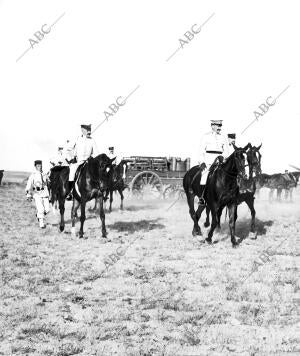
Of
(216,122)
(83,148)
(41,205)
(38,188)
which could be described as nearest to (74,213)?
(41,205)

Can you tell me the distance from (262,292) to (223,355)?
2480 millimetres

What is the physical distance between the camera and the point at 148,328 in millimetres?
5215

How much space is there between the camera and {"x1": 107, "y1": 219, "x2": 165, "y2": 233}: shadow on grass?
13.9 metres

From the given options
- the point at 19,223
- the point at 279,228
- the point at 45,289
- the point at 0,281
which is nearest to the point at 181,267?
the point at 45,289

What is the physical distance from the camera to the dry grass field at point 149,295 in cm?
477

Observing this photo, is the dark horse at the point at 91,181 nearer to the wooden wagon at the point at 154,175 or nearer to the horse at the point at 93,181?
the horse at the point at 93,181

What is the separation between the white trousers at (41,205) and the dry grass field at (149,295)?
1.67 m

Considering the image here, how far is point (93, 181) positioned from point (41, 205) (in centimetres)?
276

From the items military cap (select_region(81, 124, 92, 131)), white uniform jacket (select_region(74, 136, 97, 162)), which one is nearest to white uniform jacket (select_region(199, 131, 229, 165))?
white uniform jacket (select_region(74, 136, 97, 162))

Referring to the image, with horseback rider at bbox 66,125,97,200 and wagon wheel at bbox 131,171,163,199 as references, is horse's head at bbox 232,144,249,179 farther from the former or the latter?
wagon wheel at bbox 131,171,163,199

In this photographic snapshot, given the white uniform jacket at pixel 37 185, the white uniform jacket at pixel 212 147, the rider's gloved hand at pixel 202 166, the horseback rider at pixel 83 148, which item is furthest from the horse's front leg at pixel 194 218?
the white uniform jacket at pixel 37 185

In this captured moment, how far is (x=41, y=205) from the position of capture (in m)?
14.1

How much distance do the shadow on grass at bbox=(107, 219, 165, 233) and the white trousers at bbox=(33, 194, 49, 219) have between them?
2104mm

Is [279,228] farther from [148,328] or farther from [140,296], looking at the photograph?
[148,328]
